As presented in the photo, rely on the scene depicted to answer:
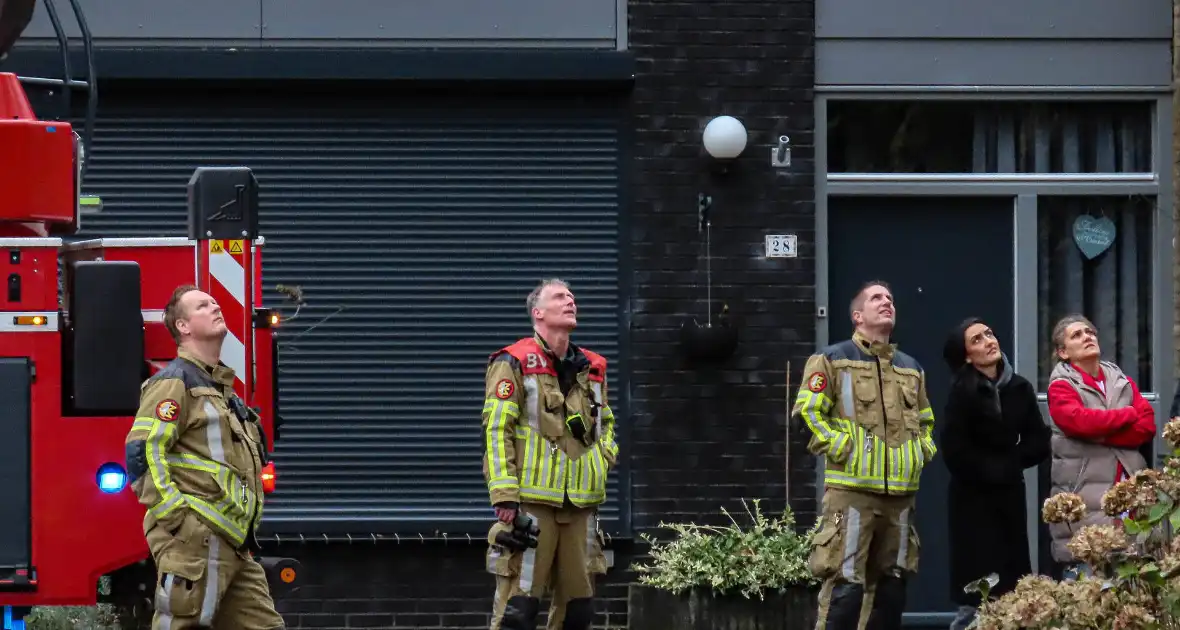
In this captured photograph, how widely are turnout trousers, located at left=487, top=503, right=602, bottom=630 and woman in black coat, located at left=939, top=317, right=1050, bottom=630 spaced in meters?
1.88

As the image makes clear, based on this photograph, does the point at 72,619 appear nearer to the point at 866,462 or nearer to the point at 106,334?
the point at 106,334

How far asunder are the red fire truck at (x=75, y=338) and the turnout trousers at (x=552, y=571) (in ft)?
3.94

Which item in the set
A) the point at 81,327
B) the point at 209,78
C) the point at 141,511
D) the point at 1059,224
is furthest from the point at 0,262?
the point at 1059,224

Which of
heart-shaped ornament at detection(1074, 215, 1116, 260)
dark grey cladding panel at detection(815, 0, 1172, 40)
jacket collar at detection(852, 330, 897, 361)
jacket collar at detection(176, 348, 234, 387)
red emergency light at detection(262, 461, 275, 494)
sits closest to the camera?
jacket collar at detection(176, 348, 234, 387)

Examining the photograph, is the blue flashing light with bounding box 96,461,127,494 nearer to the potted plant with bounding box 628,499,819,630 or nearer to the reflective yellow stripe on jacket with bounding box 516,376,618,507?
the reflective yellow stripe on jacket with bounding box 516,376,618,507

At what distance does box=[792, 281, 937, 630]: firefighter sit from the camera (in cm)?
804

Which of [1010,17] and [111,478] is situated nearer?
[111,478]

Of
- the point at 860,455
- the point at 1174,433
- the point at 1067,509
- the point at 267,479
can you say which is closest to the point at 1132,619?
the point at 1174,433

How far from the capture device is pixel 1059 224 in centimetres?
1057

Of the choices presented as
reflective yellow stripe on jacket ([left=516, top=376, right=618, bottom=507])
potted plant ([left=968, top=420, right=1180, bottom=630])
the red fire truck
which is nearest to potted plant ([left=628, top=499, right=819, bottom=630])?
reflective yellow stripe on jacket ([left=516, top=376, right=618, bottom=507])

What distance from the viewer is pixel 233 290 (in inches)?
267

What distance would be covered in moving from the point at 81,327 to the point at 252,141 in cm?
420

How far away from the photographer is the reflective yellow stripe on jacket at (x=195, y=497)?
6.20 meters

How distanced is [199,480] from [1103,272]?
20.6ft
